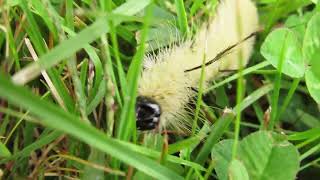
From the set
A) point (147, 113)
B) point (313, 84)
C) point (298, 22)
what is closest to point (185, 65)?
point (147, 113)

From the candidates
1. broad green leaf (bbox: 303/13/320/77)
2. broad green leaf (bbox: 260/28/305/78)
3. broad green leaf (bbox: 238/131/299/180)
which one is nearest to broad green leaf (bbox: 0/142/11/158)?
broad green leaf (bbox: 238/131/299/180)

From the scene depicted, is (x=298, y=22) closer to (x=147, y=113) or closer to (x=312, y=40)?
(x=312, y=40)

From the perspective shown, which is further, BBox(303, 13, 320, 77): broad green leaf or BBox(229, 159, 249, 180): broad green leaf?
BBox(303, 13, 320, 77): broad green leaf

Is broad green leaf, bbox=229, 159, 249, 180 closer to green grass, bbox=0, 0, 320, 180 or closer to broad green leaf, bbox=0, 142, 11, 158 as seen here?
green grass, bbox=0, 0, 320, 180

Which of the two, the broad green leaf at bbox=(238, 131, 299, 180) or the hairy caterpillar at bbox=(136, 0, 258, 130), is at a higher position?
the hairy caterpillar at bbox=(136, 0, 258, 130)

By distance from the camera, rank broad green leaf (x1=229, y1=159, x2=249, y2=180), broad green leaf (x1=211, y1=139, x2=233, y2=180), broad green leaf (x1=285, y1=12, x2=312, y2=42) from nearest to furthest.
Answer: broad green leaf (x1=229, y1=159, x2=249, y2=180) → broad green leaf (x1=211, y1=139, x2=233, y2=180) → broad green leaf (x1=285, y1=12, x2=312, y2=42)

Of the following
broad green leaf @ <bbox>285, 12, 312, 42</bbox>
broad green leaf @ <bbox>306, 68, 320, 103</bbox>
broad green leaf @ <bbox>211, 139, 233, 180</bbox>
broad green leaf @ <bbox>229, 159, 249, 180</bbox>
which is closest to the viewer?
broad green leaf @ <bbox>229, 159, 249, 180</bbox>

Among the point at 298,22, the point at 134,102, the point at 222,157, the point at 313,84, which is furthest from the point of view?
the point at 298,22
